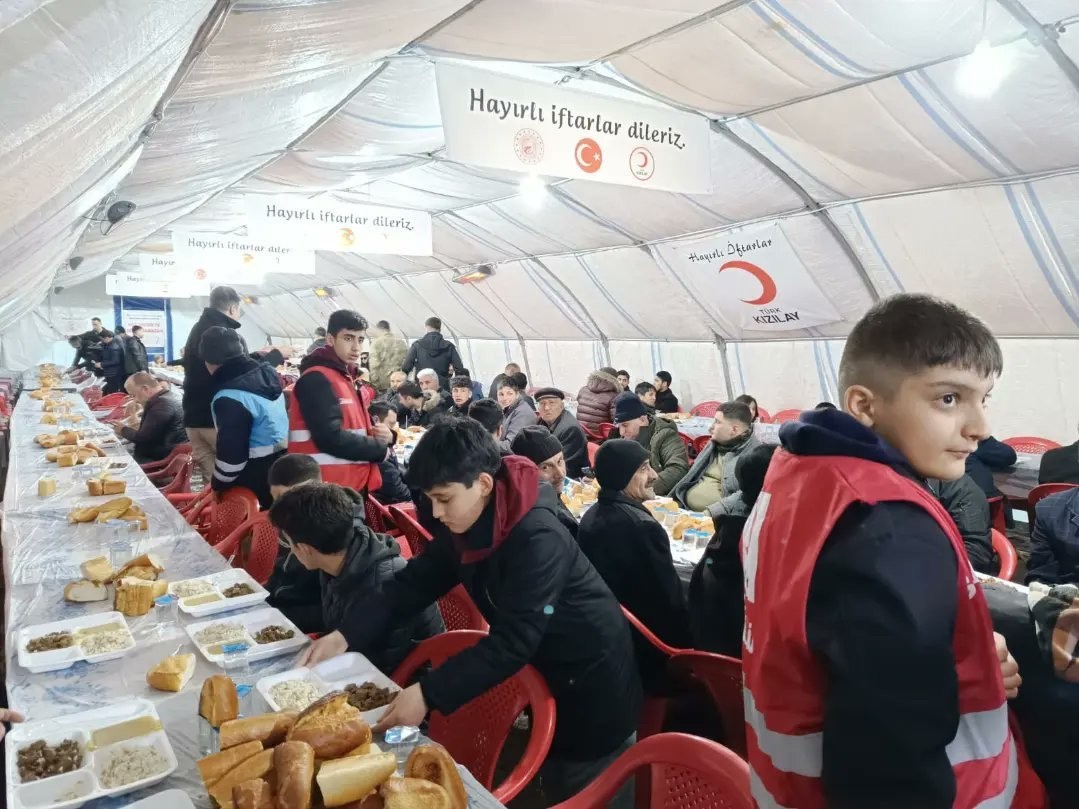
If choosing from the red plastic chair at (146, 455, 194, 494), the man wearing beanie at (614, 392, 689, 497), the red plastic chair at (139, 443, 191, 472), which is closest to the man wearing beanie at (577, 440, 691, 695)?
the man wearing beanie at (614, 392, 689, 497)

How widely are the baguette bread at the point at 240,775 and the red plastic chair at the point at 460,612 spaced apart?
5.04 feet

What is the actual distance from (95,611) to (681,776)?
2.42 metres

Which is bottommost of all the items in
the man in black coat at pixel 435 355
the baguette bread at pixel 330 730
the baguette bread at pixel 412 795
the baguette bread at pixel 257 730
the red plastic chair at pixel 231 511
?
the red plastic chair at pixel 231 511

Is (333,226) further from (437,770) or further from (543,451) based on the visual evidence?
(437,770)

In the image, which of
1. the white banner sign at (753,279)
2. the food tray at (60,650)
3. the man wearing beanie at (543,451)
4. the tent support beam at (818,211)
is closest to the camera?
the food tray at (60,650)

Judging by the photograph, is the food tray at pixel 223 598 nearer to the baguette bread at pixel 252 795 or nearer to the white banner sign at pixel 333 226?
the baguette bread at pixel 252 795

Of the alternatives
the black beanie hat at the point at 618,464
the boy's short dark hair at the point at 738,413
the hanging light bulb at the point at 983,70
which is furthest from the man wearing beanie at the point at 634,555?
the hanging light bulb at the point at 983,70

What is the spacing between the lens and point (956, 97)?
5.37 metres

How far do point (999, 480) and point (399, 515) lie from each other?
464 cm

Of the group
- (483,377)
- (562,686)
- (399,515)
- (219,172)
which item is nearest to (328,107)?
(219,172)

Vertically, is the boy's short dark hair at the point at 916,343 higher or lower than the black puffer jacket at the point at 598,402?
higher

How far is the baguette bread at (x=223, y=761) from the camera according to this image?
1.51 m

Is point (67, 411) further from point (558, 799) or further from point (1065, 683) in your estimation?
point (1065, 683)

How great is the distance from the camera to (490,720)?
91.8 inches
